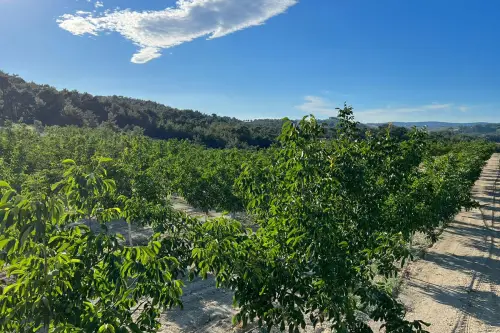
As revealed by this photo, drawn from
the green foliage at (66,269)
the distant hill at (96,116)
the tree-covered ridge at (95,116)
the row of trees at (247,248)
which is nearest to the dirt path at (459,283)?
the row of trees at (247,248)

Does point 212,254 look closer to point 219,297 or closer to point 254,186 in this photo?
point 254,186

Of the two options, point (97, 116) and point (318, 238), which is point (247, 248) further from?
point (97, 116)

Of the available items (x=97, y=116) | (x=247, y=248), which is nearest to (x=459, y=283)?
(x=247, y=248)

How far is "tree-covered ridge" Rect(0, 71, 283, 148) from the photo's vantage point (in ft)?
246

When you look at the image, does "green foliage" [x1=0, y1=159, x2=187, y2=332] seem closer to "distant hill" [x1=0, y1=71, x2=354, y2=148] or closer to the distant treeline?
"distant hill" [x1=0, y1=71, x2=354, y2=148]

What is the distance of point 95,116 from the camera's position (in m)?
84.4

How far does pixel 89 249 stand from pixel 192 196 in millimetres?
14914

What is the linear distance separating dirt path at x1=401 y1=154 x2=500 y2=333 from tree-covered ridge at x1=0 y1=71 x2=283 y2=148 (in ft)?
166

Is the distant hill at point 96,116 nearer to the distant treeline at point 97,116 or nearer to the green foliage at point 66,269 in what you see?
the distant treeline at point 97,116

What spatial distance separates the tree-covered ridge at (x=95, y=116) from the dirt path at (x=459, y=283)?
50718 mm

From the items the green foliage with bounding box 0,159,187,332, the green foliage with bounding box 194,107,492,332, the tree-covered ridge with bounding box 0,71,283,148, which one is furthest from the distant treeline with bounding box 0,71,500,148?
the green foliage with bounding box 0,159,187,332

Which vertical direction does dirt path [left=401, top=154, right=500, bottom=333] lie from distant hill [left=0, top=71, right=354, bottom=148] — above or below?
below

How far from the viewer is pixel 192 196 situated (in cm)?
1858

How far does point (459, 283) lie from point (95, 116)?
8708 centimetres
